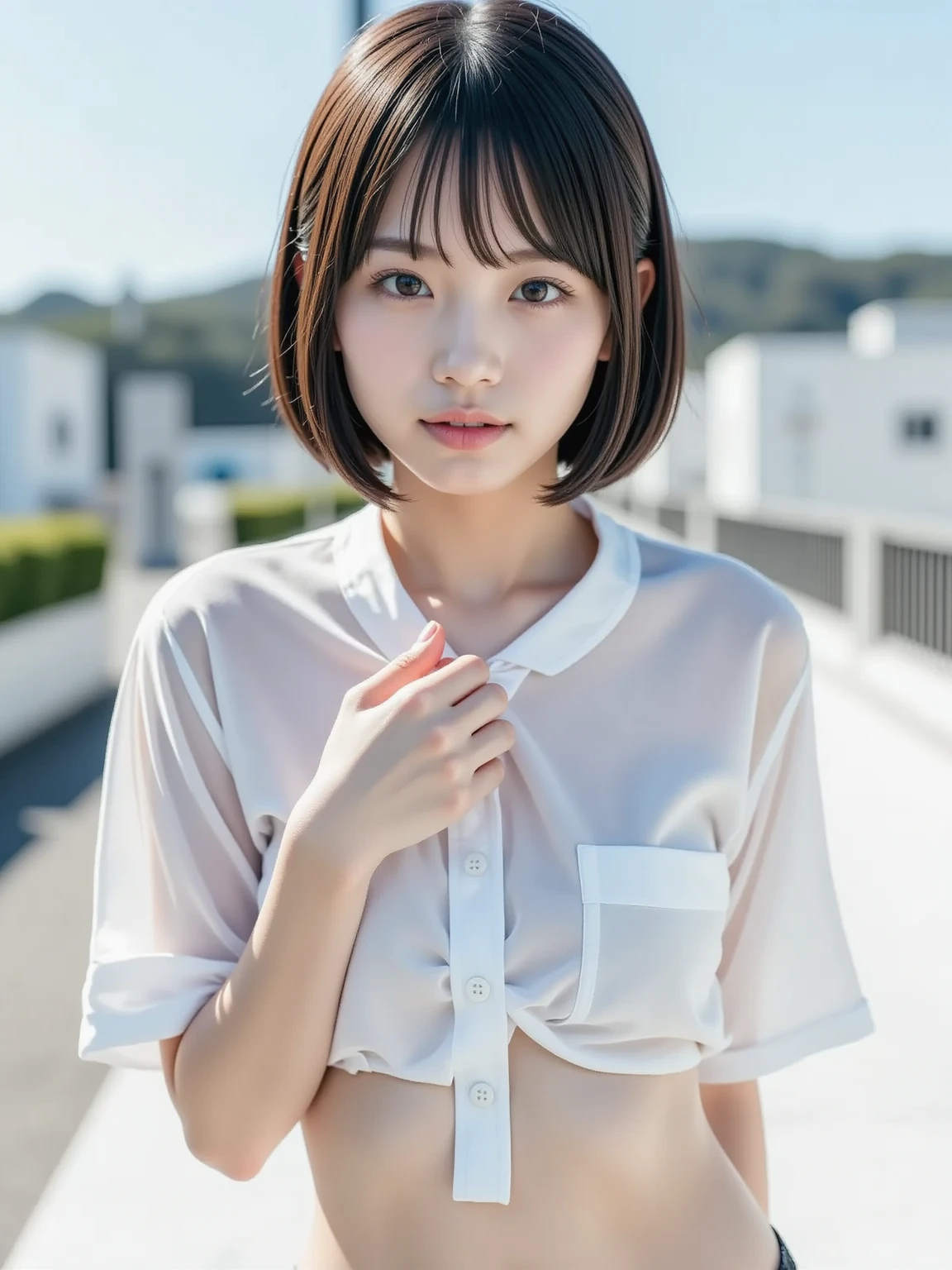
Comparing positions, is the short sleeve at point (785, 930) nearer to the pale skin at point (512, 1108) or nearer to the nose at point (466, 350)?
the pale skin at point (512, 1108)

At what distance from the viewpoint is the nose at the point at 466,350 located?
104cm

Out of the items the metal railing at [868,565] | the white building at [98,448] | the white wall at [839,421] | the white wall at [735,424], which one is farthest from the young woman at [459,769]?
the white wall at [839,421]

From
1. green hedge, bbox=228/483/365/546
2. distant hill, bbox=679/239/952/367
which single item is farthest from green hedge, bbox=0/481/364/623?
distant hill, bbox=679/239/952/367

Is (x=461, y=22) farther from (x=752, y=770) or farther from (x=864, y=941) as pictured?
(x=864, y=941)

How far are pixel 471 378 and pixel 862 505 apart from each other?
105 ft

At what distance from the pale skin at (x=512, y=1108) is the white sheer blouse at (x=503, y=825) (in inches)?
1.2

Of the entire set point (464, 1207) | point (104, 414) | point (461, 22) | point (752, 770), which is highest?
point (104, 414)

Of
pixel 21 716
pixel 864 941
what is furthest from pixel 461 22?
pixel 21 716

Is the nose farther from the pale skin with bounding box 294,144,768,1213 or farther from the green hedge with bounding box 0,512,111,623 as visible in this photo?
the green hedge with bounding box 0,512,111,623

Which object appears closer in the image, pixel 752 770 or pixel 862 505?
pixel 752 770

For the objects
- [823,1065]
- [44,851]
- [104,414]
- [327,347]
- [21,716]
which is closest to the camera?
[327,347]

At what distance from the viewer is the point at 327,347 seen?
3.76 ft

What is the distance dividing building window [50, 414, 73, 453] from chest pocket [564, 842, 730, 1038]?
104ft

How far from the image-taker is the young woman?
1045mm
